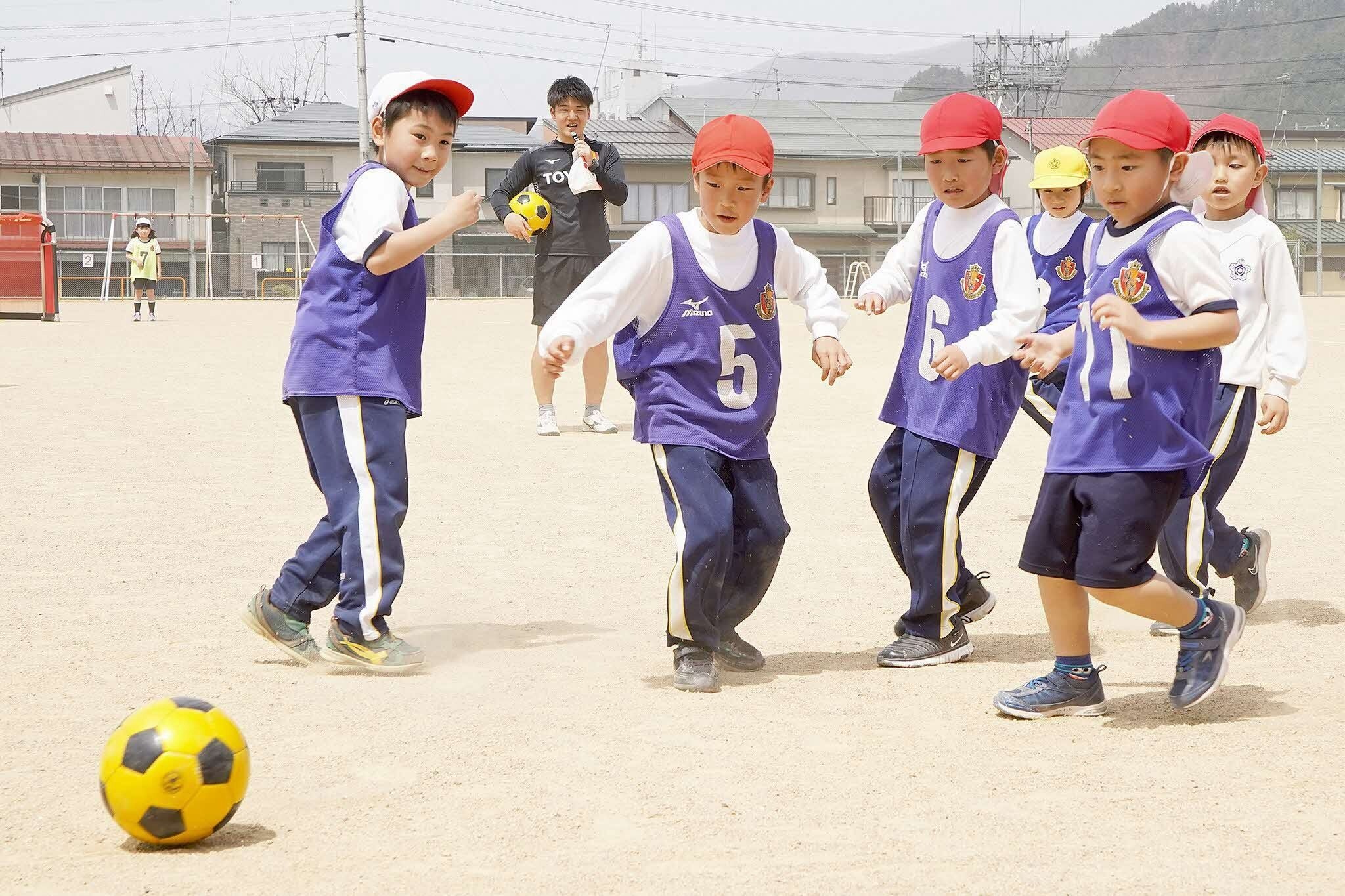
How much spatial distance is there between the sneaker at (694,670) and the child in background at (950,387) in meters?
0.60

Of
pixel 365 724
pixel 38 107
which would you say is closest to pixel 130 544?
pixel 365 724

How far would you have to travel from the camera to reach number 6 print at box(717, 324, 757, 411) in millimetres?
4629

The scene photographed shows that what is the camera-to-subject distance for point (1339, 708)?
13.4ft

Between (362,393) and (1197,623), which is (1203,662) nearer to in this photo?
A: (1197,623)

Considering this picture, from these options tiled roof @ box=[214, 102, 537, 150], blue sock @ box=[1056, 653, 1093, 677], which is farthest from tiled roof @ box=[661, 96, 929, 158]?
blue sock @ box=[1056, 653, 1093, 677]

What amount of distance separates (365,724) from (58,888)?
124 centimetres

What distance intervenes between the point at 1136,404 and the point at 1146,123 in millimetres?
732

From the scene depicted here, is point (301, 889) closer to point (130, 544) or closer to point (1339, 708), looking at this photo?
point (1339, 708)

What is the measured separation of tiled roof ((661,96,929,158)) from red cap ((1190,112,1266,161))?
52248mm

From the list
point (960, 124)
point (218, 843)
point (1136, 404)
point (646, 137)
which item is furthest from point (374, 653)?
point (646, 137)

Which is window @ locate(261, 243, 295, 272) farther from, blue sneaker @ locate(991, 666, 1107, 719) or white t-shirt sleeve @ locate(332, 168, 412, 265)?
blue sneaker @ locate(991, 666, 1107, 719)

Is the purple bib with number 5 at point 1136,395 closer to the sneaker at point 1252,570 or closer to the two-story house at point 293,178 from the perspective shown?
the sneaker at point 1252,570

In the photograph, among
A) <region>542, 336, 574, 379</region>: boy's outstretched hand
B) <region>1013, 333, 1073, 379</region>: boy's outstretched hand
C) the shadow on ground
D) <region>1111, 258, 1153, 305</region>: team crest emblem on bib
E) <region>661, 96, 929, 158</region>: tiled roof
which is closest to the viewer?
the shadow on ground

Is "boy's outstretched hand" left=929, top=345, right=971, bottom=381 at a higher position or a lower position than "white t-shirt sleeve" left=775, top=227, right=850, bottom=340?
lower
